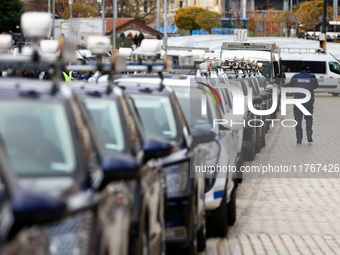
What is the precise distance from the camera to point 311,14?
4850 inches

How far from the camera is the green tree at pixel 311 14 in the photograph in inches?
4830

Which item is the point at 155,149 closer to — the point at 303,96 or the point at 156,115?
the point at 156,115

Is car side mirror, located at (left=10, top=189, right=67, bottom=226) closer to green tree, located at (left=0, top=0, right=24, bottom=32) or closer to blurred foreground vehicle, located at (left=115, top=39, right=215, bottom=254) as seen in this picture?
blurred foreground vehicle, located at (left=115, top=39, right=215, bottom=254)

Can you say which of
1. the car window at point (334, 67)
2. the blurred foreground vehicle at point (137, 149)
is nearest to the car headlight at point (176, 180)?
A: the blurred foreground vehicle at point (137, 149)

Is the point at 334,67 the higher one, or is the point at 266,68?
the point at 266,68

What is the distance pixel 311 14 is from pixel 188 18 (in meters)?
14.0

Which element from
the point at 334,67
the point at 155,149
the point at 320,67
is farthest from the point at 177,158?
the point at 320,67

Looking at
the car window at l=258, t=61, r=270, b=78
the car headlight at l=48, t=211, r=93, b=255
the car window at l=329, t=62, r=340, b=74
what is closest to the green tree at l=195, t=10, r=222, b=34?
the car window at l=329, t=62, r=340, b=74

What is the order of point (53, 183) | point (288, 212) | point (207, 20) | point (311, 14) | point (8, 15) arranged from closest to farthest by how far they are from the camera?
point (53, 183), point (288, 212), point (8, 15), point (207, 20), point (311, 14)

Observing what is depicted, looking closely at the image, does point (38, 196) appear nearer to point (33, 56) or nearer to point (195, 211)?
point (33, 56)

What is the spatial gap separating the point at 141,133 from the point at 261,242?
340cm

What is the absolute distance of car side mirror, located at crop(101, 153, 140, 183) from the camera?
5371 millimetres

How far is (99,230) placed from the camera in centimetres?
516

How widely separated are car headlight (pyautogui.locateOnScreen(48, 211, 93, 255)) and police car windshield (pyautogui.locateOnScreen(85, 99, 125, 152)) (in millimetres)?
2048
